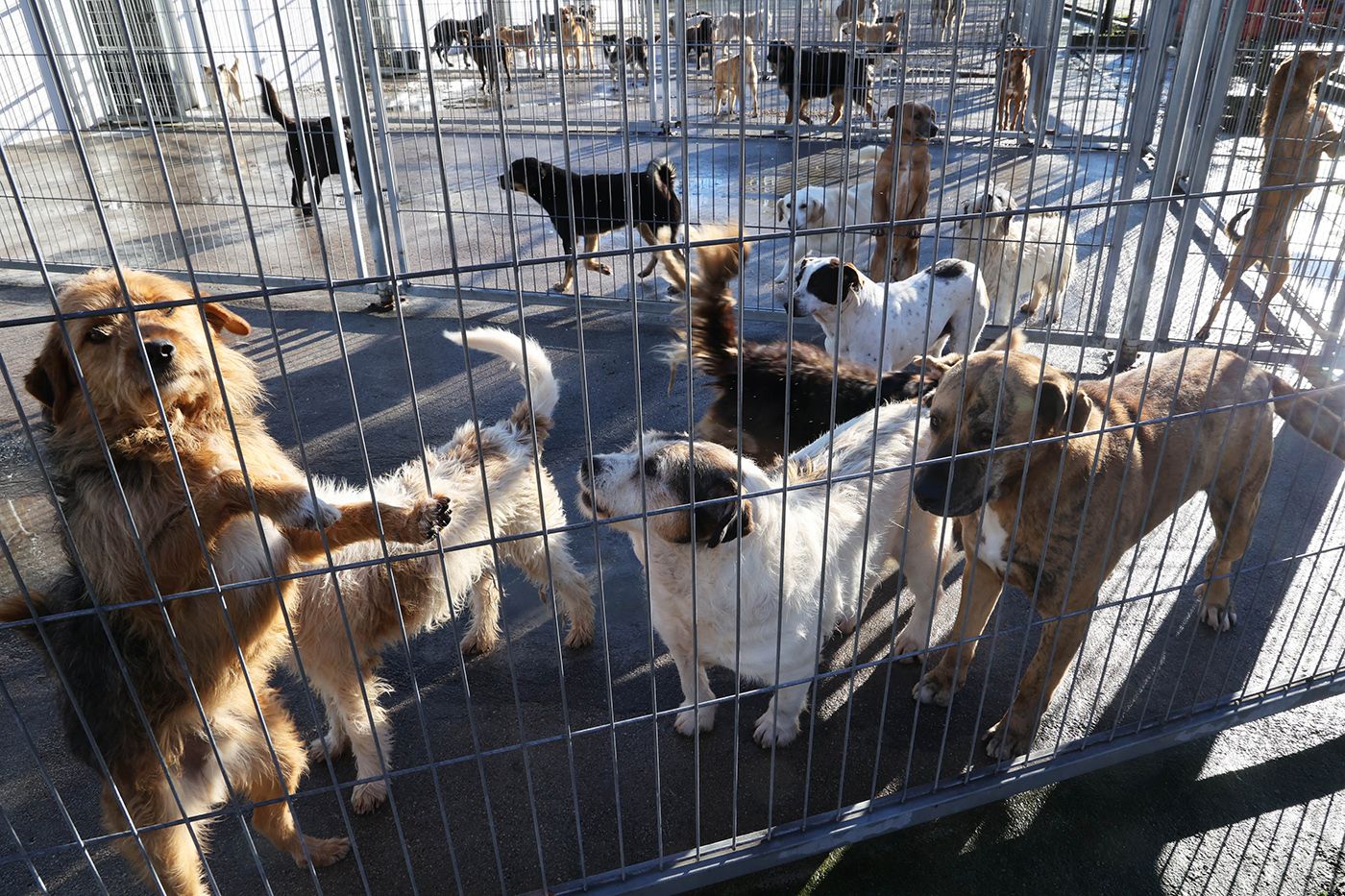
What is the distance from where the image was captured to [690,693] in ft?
9.55

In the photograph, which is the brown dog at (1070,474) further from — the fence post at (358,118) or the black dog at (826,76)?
the black dog at (826,76)

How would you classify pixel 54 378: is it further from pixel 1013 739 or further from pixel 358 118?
pixel 358 118

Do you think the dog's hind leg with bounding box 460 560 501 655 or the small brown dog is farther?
the small brown dog

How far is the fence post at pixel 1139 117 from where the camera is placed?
18.3 feet

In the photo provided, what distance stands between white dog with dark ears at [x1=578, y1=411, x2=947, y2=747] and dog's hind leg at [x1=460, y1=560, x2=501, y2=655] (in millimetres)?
878

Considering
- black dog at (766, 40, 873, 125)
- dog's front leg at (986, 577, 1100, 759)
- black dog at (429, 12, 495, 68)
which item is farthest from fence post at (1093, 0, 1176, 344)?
black dog at (766, 40, 873, 125)

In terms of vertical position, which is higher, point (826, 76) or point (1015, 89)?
point (826, 76)

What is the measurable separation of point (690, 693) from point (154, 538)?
1.68 m

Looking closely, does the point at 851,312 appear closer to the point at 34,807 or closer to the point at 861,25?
the point at 34,807

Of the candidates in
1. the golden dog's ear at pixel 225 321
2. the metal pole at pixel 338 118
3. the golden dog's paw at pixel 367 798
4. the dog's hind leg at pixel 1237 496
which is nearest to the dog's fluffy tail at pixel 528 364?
the golden dog's ear at pixel 225 321

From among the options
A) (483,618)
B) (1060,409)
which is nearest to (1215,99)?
(1060,409)

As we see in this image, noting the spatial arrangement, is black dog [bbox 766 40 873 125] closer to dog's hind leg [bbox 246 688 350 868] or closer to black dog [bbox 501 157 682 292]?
black dog [bbox 501 157 682 292]

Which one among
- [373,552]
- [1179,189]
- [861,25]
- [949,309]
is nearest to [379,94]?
[949,309]

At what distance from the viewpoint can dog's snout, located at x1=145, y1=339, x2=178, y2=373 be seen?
77.0 inches
